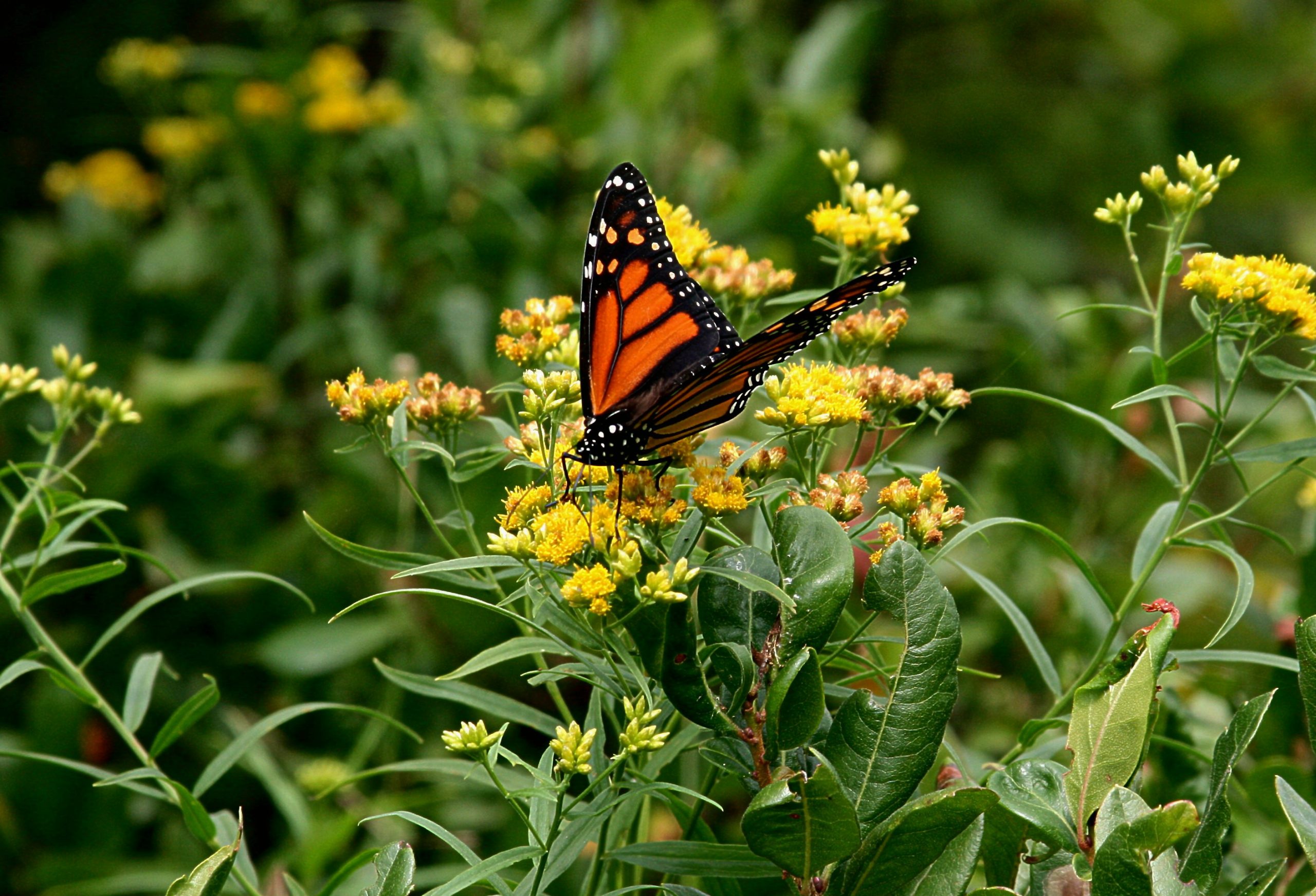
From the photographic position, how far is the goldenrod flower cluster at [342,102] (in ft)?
10.0

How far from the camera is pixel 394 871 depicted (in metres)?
0.85

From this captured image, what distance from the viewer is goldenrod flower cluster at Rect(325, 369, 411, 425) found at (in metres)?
1.07

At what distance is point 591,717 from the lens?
0.94 m

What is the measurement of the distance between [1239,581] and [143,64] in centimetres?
331

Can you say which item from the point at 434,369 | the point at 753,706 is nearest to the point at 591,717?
the point at 753,706

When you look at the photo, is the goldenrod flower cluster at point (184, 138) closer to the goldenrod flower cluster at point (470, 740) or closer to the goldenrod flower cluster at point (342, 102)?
the goldenrod flower cluster at point (342, 102)

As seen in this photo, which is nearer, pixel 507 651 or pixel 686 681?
pixel 686 681

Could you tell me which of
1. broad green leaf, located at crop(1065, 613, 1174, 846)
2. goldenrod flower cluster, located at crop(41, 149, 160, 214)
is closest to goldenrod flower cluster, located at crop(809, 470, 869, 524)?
broad green leaf, located at crop(1065, 613, 1174, 846)

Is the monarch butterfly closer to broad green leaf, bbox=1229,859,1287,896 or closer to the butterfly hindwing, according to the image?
the butterfly hindwing

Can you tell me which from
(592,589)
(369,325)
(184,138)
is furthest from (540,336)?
(184,138)

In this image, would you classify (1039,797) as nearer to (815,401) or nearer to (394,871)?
(815,401)

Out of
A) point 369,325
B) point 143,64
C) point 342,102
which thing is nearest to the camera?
point 369,325

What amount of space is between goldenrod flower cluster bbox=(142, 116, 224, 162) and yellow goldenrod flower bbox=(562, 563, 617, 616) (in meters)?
2.88

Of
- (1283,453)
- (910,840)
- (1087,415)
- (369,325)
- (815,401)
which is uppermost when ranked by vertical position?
(369,325)
